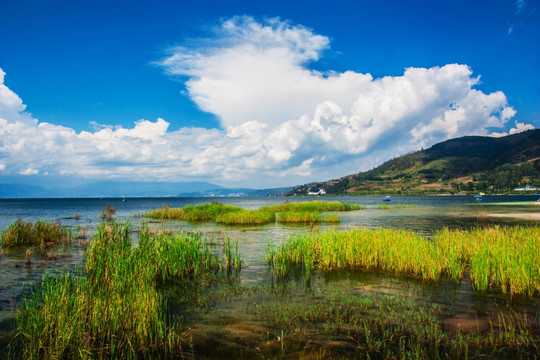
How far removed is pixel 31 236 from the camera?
Result: 23.5 meters

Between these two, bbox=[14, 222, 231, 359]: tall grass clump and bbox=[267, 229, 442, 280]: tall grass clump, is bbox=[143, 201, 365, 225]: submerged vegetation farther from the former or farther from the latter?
bbox=[14, 222, 231, 359]: tall grass clump

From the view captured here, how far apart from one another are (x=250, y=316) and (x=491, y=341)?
6813mm

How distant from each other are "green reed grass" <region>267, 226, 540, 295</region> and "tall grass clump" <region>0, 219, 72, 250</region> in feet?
64.0

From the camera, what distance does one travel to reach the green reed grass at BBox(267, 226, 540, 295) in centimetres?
1176

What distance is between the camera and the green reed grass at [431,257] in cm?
1176

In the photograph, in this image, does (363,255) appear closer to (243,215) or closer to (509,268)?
(509,268)

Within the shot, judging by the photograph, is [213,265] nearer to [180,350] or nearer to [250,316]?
[250,316]

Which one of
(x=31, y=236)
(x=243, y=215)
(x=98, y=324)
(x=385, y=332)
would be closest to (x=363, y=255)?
(x=385, y=332)

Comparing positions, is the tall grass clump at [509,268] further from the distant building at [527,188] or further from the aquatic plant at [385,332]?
the distant building at [527,188]

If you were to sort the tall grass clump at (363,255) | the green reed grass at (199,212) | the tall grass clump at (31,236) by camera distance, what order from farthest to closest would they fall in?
the green reed grass at (199,212) → the tall grass clump at (31,236) → the tall grass clump at (363,255)

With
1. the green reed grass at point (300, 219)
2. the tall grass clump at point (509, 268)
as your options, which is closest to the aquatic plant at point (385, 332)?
the tall grass clump at point (509, 268)

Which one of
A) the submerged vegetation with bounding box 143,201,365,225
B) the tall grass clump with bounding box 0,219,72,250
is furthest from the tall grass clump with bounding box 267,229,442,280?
the submerged vegetation with bounding box 143,201,365,225

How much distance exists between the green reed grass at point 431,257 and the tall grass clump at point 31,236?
19.5 metres

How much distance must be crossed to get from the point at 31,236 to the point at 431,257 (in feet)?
96.4
